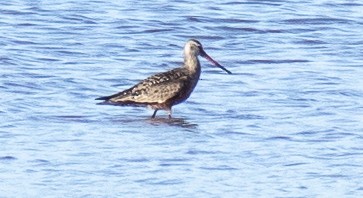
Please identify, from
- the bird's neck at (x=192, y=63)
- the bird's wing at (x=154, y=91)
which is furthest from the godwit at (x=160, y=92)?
the bird's neck at (x=192, y=63)

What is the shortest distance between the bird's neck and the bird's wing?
241 millimetres

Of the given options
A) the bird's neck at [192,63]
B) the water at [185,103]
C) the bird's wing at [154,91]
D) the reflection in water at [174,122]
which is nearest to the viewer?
the water at [185,103]

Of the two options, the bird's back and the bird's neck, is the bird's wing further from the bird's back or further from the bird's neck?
the bird's neck

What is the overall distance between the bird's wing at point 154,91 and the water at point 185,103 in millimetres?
164

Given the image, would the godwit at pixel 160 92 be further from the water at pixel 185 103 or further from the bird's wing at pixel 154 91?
the water at pixel 185 103

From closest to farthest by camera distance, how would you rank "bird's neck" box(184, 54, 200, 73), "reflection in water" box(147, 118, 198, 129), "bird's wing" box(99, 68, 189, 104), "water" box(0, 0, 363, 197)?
"water" box(0, 0, 363, 197) < "reflection in water" box(147, 118, 198, 129) < "bird's wing" box(99, 68, 189, 104) < "bird's neck" box(184, 54, 200, 73)

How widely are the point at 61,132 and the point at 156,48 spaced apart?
5100 millimetres

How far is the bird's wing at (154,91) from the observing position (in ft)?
37.3

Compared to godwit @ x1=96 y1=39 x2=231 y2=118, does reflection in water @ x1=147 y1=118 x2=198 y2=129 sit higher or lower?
lower

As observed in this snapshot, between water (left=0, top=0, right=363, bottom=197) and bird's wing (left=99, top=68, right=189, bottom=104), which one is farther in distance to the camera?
bird's wing (left=99, top=68, right=189, bottom=104)

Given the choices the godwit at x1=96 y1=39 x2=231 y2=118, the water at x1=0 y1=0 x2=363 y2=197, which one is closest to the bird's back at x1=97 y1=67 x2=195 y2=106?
the godwit at x1=96 y1=39 x2=231 y2=118

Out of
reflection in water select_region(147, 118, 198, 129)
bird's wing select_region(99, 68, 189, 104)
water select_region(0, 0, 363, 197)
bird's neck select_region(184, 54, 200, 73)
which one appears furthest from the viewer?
bird's neck select_region(184, 54, 200, 73)

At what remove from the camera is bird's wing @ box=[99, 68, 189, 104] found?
1136 cm

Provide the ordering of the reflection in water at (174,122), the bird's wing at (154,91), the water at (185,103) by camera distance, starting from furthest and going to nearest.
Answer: the bird's wing at (154,91), the reflection in water at (174,122), the water at (185,103)
